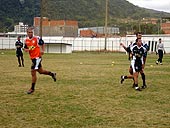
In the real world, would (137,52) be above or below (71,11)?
below

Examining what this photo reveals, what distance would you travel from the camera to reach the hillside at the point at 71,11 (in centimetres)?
10775

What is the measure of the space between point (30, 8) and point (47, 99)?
10189 cm

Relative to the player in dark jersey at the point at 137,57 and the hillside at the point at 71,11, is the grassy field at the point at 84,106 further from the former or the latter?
the hillside at the point at 71,11

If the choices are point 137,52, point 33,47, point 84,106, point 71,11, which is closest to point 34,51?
point 33,47

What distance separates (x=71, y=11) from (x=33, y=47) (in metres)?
121

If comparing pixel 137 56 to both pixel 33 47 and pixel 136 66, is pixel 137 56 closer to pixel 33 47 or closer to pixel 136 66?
pixel 136 66

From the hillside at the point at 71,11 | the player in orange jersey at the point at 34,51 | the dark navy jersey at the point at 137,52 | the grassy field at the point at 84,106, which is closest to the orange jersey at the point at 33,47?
the player in orange jersey at the point at 34,51

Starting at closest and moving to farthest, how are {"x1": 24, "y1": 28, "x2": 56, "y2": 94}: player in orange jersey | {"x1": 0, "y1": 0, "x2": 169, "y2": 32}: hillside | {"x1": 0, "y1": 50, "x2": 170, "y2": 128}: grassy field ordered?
{"x1": 0, "y1": 50, "x2": 170, "y2": 128}: grassy field
{"x1": 24, "y1": 28, "x2": 56, "y2": 94}: player in orange jersey
{"x1": 0, "y1": 0, "x2": 169, "y2": 32}: hillside

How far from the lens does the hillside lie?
10775 centimetres

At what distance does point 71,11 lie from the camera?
13162cm

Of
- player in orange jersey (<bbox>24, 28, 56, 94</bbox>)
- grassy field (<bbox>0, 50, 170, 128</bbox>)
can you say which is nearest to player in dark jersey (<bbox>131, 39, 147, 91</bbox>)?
grassy field (<bbox>0, 50, 170, 128</bbox>)

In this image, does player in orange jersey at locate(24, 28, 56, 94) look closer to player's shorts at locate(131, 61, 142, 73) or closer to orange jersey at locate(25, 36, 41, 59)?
orange jersey at locate(25, 36, 41, 59)

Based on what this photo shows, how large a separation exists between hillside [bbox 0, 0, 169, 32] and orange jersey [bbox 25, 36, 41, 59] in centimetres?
7564

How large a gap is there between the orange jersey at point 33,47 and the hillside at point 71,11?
75.6 m
